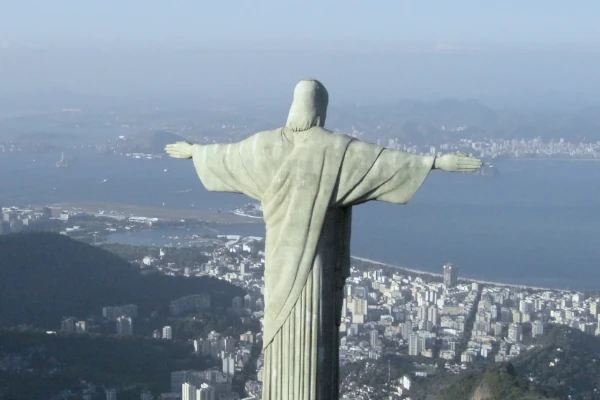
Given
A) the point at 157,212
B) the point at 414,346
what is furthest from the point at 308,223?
the point at 157,212

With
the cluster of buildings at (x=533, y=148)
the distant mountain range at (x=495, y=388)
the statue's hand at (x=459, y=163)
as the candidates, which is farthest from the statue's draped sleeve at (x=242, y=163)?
the cluster of buildings at (x=533, y=148)

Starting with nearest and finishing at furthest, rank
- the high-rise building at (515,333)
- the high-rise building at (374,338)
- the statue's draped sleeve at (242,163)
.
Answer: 1. the statue's draped sleeve at (242,163)
2. the high-rise building at (374,338)
3. the high-rise building at (515,333)

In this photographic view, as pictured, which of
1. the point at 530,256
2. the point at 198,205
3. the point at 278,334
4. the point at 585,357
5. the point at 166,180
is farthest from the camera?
the point at 166,180

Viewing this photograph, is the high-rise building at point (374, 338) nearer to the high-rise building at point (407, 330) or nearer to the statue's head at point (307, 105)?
the high-rise building at point (407, 330)

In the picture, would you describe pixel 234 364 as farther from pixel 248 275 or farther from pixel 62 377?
pixel 248 275

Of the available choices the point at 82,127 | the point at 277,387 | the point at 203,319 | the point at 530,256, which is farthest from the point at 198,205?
the point at 277,387

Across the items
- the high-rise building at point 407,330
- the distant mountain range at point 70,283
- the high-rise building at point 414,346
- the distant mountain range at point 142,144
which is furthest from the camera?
the distant mountain range at point 142,144
